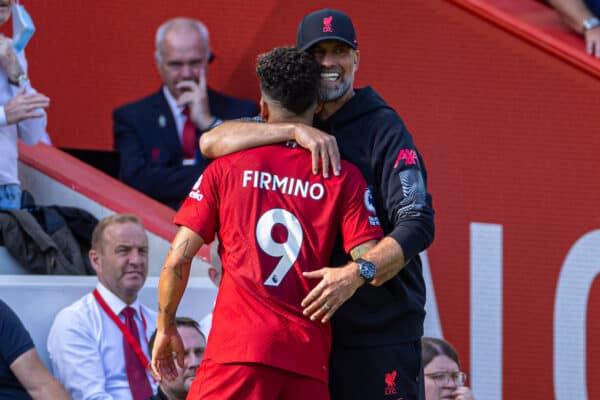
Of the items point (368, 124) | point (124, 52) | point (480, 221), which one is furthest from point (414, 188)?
point (124, 52)

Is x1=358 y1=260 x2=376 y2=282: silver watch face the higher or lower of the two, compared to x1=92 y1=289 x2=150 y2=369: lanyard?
higher

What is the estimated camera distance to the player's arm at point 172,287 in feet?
11.8

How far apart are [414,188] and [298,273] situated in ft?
1.40

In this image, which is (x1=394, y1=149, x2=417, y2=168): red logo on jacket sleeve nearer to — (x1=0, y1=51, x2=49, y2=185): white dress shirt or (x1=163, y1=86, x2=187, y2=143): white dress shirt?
(x1=0, y1=51, x2=49, y2=185): white dress shirt

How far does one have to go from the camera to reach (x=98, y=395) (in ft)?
17.3

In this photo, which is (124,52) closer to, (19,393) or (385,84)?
(385,84)

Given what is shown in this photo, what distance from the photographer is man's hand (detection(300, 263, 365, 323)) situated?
3.35 metres

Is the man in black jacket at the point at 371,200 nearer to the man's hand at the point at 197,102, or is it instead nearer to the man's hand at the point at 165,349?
the man's hand at the point at 165,349

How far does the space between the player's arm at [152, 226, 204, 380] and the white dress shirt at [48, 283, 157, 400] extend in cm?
173

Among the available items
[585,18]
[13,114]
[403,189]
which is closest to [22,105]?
[13,114]

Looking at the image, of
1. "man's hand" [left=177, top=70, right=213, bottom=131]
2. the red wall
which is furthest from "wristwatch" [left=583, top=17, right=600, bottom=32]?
"man's hand" [left=177, top=70, right=213, bottom=131]

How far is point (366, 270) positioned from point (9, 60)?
3218 mm

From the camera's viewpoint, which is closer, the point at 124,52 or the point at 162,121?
the point at 162,121

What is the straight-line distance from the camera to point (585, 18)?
277 inches
